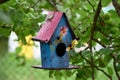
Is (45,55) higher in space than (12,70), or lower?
higher

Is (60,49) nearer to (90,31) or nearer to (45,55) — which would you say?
(45,55)

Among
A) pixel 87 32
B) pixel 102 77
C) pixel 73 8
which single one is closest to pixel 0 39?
pixel 102 77

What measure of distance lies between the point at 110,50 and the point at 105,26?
0.14 m

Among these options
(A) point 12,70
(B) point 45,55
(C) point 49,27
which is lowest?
(A) point 12,70

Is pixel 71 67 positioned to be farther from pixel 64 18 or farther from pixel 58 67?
pixel 64 18

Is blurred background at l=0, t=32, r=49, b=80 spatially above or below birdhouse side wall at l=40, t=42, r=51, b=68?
below

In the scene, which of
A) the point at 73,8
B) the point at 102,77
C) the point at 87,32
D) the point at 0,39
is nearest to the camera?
the point at 87,32

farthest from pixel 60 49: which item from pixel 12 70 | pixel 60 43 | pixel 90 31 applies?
pixel 12 70

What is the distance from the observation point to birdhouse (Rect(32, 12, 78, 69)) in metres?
1.48

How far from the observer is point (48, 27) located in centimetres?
150

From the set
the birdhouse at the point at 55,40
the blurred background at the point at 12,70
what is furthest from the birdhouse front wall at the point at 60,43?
the blurred background at the point at 12,70

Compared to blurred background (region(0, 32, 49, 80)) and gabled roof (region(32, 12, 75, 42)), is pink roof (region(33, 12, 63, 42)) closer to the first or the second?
gabled roof (region(32, 12, 75, 42))

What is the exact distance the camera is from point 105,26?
1.37 metres

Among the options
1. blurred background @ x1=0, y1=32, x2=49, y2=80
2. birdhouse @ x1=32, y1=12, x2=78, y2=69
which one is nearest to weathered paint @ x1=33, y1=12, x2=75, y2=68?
birdhouse @ x1=32, y1=12, x2=78, y2=69
